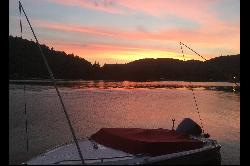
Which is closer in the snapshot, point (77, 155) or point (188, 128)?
point (77, 155)

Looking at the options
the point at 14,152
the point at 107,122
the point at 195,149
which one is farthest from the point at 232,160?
the point at 107,122

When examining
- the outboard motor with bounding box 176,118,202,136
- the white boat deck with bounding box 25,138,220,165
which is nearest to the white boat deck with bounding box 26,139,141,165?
the white boat deck with bounding box 25,138,220,165

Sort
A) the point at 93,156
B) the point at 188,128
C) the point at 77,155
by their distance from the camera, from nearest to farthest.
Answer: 1. the point at 93,156
2. the point at 77,155
3. the point at 188,128

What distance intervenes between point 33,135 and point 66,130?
5.03 m

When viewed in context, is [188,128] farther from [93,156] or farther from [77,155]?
[77,155]

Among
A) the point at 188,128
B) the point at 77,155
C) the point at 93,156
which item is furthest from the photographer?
the point at 188,128

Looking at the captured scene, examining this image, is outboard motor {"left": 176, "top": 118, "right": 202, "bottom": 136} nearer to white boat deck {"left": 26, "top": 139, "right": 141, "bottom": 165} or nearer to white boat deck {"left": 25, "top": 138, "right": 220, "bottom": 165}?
white boat deck {"left": 25, "top": 138, "right": 220, "bottom": 165}

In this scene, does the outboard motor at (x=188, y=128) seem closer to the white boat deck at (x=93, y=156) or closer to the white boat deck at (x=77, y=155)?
the white boat deck at (x=93, y=156)

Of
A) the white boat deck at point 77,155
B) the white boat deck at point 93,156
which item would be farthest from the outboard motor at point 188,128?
the white boat deck at point 77,155

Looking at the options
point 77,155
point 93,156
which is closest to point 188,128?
point 93,156

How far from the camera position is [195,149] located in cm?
1777

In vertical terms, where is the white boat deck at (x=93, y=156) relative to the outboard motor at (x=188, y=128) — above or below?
below
